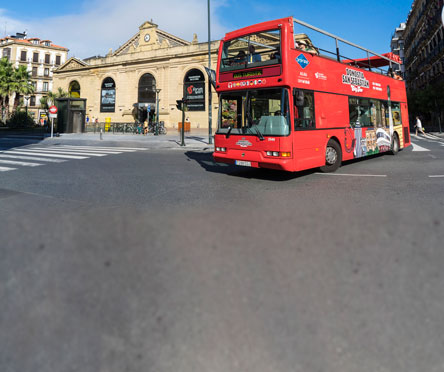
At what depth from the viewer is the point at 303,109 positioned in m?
7.27

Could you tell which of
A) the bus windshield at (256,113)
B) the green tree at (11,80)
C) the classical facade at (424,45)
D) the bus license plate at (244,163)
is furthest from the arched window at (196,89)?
the bus license plate at (244,163)

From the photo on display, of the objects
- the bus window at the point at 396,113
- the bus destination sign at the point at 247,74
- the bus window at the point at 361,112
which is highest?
the bus window at the point at 396,113

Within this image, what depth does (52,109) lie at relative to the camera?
27.2 meters

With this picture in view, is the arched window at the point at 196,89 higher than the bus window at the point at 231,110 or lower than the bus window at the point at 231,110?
higher

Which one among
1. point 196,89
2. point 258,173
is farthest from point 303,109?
point 196,89

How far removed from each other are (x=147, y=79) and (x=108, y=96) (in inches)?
291

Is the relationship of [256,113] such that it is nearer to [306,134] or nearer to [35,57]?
[306,134]

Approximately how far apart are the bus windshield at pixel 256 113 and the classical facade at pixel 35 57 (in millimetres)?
82099

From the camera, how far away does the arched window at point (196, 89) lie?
39.6 meters

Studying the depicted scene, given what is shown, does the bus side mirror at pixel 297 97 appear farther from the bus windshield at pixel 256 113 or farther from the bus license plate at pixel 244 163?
the bus license plate at pixel 244 163

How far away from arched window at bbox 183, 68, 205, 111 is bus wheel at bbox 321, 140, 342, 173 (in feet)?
107

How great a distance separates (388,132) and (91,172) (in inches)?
397

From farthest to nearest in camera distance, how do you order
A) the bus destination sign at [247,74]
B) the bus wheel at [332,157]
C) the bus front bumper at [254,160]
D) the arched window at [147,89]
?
the arched window at [147,89], the bus wheel at [332,157], the bus destination sign at [247,74], the bus front bumper at [254,160]

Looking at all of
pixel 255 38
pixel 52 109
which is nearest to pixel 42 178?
pixel 255 38
